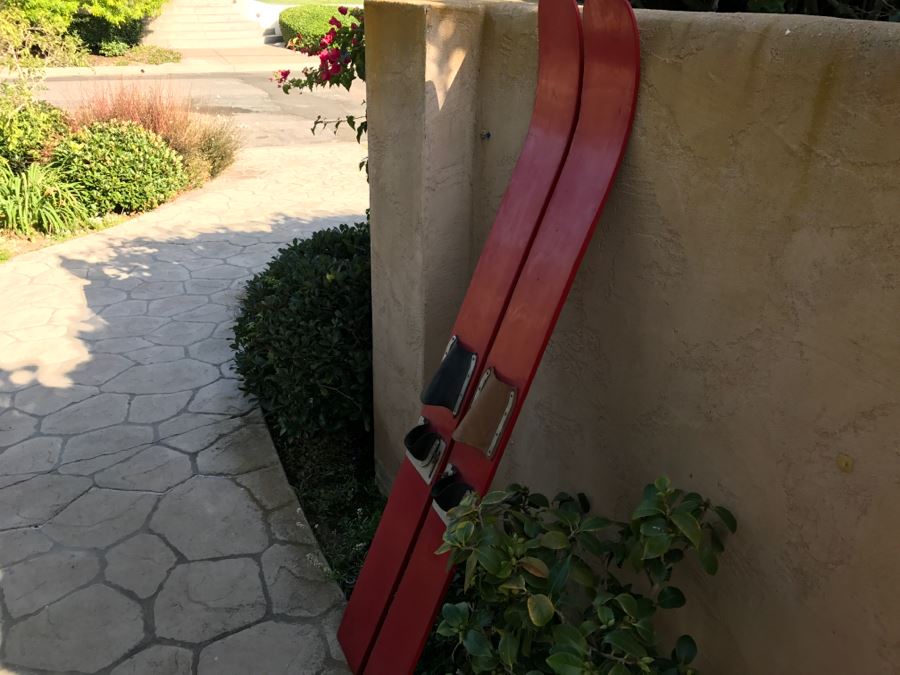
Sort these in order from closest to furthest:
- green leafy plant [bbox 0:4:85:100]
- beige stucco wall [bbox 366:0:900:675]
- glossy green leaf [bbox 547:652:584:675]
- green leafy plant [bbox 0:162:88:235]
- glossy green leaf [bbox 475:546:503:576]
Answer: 1. beige stucco wall [bbox 366:0:900:675]
2. glossy green leaf [bbox 547:652:584:675]
3. glossy green leaf [bbox 475:546:503:576]
4. green leafy plant [bbox 0:162:88:235]
5. green leafy plant [bbox 0:4:85:100]

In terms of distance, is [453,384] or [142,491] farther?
[142,491]

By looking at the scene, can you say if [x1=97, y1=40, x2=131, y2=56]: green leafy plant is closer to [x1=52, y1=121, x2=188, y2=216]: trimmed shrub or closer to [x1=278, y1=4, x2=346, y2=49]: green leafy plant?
[x1=278, y1=4, x2=346, y2=49]: green leafy plant

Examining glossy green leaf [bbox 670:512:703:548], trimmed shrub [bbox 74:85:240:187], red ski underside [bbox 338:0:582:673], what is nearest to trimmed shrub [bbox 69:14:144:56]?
trimmed shrub [bbox 74:85:240:187]

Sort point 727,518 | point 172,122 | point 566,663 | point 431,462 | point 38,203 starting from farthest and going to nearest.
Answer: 1. point 172,122
2. point 38,203
3. point 431,462
4. point 727,518
5. point 566,663

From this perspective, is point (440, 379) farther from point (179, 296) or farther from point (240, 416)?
point (179, 296)

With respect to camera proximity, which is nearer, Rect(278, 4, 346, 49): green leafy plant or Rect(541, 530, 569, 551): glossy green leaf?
Rect(541, 530, 569, 551): glossy green leaf

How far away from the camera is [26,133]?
7.95 meters

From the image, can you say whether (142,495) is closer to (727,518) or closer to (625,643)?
(625,643)

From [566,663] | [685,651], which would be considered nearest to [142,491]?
[566,663]

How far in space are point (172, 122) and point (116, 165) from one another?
61.6 inches

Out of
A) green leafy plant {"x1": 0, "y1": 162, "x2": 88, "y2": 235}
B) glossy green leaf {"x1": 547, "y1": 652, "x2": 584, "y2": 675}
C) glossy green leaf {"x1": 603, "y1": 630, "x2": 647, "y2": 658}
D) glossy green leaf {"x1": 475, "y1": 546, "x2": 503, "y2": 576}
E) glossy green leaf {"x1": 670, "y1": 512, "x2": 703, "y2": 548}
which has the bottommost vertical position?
green leafy plant {"x1": 0, "y1": 162, "x2": 88, "y2": 235}

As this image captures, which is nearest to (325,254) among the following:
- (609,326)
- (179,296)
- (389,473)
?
(389,473)

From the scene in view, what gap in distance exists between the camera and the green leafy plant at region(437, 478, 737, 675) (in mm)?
1680

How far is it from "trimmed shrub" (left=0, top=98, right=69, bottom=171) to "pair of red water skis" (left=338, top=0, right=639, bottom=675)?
294 inches
